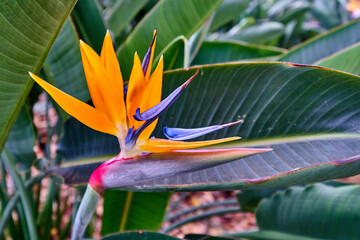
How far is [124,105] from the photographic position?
341 mm

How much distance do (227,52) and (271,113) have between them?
36 centimetres

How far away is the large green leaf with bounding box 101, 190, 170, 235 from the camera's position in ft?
2.32

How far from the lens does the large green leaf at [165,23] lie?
594 millimetres

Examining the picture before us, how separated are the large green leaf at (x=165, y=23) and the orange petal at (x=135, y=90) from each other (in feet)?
0.85

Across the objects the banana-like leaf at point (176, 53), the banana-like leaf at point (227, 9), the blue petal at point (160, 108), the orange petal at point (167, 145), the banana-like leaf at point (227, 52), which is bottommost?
the orange petal at point (167, 145)

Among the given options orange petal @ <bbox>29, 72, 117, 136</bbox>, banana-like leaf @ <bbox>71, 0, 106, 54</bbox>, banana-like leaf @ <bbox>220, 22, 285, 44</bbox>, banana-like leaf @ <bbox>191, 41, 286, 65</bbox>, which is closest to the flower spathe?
orange petal @ <bbox>29, 72, 117, 136</bbox>

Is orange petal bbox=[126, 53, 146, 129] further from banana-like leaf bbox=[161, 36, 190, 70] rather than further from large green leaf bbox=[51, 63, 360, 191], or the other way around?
banana-like leaf bbox=[161, 36, 190, 70]

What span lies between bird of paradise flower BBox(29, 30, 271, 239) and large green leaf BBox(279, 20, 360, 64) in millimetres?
518

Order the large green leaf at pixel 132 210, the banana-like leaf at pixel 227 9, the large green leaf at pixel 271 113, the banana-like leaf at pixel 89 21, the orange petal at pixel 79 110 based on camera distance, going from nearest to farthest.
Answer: the orange petal at pixel 79 110
the large green leaf at pixel 271 113
the banana-like leaf at pixel 89 21
the large green leaf at pixel 132 210
the banana-like leaf at pixel 227 9

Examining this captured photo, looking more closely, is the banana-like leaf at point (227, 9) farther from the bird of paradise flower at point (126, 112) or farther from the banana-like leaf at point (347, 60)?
the bird of paradise flower at point (126, 112)

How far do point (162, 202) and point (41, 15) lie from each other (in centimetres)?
46

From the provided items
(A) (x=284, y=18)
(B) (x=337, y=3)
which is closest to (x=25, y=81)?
(A) (x=284, y=18)

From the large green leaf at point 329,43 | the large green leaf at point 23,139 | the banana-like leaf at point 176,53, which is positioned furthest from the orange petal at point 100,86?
the large green leaf at point 329,43

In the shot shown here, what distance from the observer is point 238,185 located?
0.36 meters
